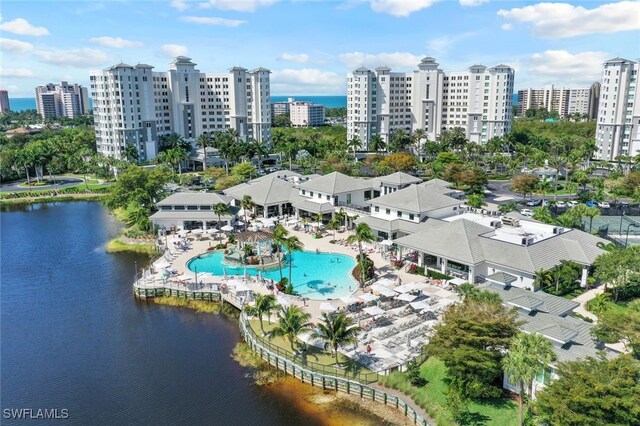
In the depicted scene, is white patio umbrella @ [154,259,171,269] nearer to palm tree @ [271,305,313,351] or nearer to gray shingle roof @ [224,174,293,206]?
gray shingle roof @ [224,174,293,206]

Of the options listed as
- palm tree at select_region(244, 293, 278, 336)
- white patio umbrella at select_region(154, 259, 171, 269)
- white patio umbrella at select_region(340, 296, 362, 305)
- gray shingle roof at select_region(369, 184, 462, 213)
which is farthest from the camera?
gray shingle roof at select_region(369, 184, 462, 213)

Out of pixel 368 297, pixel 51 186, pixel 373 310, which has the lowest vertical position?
pixel 373 310

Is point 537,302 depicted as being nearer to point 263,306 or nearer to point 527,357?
point 527,357

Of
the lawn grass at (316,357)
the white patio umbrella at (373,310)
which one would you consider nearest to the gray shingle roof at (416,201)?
the white patio umbrella at (373,310)

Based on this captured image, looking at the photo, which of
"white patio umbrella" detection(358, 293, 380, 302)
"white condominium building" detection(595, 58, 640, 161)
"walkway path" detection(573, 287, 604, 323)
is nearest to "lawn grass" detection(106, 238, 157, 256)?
"white patio umbrella" detection(358, 293, 380, 302)

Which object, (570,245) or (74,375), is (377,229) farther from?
(74,375)

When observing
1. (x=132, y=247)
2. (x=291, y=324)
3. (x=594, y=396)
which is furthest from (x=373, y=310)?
(x=132, y=247)

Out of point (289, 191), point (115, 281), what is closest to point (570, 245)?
point (289, 191)

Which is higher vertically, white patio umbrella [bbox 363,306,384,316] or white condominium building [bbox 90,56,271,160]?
white condominium building [bbox 90,56,271,160]
